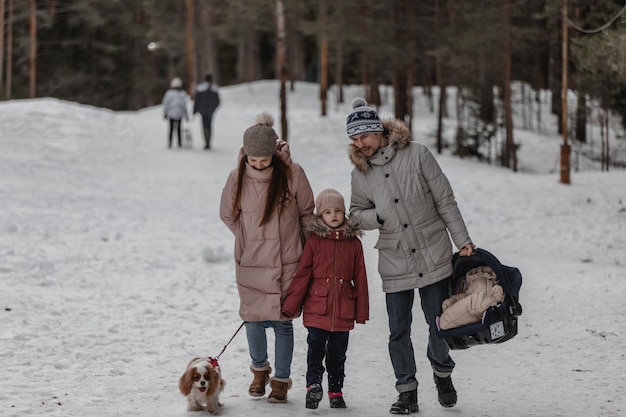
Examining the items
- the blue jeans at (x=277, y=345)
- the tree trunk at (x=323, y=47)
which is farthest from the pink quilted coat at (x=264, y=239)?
the tree trunk at (x=323, y=47)

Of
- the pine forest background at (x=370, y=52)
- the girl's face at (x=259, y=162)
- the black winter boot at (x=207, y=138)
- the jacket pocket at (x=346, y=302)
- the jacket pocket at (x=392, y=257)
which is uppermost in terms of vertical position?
the pine forest background at (x=370, y=52)

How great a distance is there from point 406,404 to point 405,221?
1214 millimetres

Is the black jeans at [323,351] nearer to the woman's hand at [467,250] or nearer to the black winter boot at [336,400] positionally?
the black winter boot at [336,400]

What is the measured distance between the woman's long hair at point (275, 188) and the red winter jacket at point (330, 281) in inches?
11.6

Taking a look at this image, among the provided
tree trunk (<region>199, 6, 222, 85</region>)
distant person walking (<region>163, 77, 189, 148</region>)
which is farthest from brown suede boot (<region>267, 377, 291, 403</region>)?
tree trunk (<region>199, 6, 222, 85</region>)

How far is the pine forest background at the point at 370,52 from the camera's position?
20109mm

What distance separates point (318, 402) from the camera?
576cm

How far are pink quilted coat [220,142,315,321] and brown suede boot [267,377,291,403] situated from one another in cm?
46

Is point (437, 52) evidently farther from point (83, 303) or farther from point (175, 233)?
point (83, 303)

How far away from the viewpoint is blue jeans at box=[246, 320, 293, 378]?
591 centimetres

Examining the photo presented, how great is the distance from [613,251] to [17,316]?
9.25 meters

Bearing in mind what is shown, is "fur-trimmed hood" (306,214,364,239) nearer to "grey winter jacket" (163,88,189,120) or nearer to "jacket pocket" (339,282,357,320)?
"jacket pocket" (339,282,357,320)

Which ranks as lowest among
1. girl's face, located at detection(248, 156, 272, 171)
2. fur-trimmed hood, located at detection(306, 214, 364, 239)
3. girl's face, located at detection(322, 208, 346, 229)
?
fur-trimmed hood, located at detection(306, 214, 364, 239)

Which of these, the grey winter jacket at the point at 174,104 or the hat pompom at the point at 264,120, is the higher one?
the grey winter jacket at the point at 174,104
